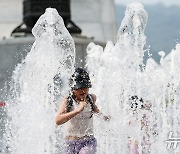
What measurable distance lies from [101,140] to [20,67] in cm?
903

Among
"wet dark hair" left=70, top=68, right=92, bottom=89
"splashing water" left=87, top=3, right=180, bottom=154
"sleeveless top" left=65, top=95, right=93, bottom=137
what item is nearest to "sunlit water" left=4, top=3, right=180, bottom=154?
"splashing water" left=87, top=3, right=180, bottom=154

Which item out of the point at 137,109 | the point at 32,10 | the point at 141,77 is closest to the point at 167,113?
the point at 141,77

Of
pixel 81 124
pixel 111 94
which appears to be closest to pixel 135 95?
pixel 111 94

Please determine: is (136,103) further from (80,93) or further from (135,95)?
(80,93)

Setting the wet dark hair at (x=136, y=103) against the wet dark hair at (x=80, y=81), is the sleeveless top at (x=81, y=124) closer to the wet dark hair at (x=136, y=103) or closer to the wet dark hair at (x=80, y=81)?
the wet dark hair at (x=80, y=81)

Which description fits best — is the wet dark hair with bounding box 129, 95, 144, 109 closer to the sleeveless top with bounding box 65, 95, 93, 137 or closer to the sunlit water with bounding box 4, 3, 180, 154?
the sunlit water with bounding box 4, 3, 180, 154

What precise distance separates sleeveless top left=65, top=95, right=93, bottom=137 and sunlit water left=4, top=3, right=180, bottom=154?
20.0 inches

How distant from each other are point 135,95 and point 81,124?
3.43m

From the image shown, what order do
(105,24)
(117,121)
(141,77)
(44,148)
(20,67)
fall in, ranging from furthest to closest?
1. (105,24)
2. (20,67)
3. (141,77)
4. (117,121)
5. (44,148)

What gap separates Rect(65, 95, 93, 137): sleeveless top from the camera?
7.28 meters

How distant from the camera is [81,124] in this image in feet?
23.9

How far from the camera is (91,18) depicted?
25.3 m

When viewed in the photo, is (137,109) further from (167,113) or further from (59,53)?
(167,113)

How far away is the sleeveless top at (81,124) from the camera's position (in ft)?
23.9
